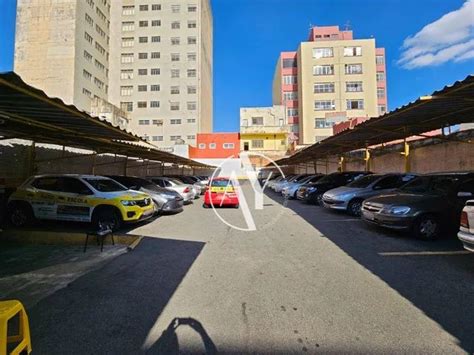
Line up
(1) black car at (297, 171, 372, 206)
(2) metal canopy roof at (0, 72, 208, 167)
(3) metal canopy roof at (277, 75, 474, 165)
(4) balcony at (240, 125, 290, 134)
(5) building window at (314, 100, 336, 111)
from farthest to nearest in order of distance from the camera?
(5) building window at (314, 100, 336, 111) < (4) balcony at (240, 125, 290, 134) < (1) black car at (297, 171, 372, 206) < (3) metal canopy roof at (277, 75, 474, 165) < (2) metal canopy roof at (0, 72, 208, 167)

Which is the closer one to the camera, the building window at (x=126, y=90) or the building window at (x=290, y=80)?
the building window at (x=290, y=80)

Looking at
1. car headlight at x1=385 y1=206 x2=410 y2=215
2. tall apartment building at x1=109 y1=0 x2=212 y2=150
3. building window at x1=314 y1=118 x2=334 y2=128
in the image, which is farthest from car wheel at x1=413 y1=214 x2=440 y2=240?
tall apartment building at x1=109 y1=0 x2=212 y2=150

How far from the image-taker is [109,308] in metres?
3.20

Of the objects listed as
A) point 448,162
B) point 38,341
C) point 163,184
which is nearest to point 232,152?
point 163,184

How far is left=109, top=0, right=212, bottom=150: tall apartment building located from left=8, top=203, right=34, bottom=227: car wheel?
164ft

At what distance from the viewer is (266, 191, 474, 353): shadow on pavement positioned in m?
2.99

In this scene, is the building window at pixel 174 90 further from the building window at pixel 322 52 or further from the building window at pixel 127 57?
the building window at pixel 322 52

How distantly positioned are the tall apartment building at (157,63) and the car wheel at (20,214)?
5002 centimetres

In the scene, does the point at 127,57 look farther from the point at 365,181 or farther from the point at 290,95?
the point at 365,181

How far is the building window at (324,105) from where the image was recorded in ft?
152

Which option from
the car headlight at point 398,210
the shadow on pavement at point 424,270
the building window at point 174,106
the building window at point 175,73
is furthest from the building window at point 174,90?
the car headlight at point 398,210

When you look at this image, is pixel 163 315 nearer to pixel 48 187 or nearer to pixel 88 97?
pixel 48 187

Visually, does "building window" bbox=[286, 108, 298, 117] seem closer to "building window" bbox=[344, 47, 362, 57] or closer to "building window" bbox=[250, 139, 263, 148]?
"building window" bbox=[250, 139, 263, 148]

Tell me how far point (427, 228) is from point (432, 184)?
1423 millimetres
